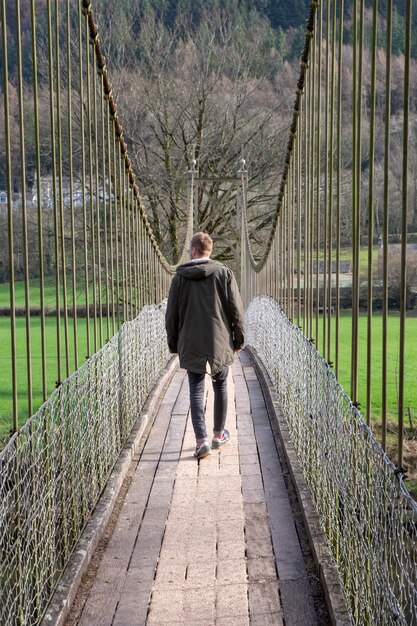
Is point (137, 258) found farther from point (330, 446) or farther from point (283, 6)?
point (283, 6)

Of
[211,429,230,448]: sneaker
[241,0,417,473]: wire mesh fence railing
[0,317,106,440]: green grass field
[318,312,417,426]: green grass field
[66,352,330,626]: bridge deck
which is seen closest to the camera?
[241,0,417,473]: wire mesh fence railing

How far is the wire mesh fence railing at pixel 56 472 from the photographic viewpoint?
7.46ft

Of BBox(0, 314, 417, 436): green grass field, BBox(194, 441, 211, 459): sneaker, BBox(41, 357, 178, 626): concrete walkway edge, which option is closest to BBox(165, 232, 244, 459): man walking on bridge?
BBox(194, 441, 211, 459): sneaker

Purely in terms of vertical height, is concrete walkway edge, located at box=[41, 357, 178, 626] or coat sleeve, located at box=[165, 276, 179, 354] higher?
coat sleeve, located at box=[165, 276, 179, 354]

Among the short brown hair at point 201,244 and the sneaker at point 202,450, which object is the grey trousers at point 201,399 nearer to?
the sneaker at point 202,450

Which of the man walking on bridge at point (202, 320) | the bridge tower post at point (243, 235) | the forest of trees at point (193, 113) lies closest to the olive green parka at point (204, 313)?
the man walking on bridge at point (202, 320)

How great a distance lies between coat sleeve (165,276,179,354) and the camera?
4.52 metres

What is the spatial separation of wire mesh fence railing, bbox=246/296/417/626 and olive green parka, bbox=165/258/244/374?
1.21ft

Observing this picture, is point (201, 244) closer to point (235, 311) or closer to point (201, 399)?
point (235, 311)

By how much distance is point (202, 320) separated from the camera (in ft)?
14.6

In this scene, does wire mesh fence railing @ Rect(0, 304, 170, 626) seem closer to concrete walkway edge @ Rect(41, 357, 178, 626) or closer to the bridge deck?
concrete walkway edge @ Rect(41, 357, 178, 626)

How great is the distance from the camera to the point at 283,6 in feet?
113

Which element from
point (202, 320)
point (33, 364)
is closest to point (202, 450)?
point (202, 320)

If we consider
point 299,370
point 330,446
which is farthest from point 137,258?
point 330,446
